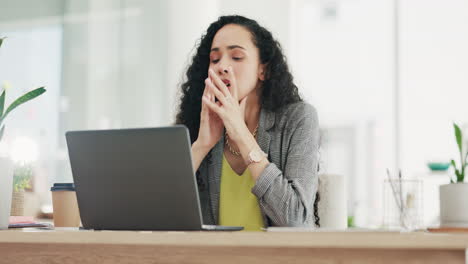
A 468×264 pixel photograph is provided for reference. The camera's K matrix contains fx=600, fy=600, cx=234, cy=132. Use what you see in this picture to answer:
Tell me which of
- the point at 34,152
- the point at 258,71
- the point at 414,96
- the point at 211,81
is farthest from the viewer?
the point at 414,96

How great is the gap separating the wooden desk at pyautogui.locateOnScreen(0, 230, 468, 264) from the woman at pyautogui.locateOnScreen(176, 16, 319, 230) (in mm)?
571

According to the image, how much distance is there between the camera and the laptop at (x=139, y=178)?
3.41 feet

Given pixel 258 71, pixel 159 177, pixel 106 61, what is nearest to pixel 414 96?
pixel 106 61

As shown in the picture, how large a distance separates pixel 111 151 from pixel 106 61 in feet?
7.56

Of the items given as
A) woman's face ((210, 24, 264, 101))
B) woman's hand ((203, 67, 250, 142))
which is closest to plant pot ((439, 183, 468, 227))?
woman's hand ((203, 67, 250, 142))

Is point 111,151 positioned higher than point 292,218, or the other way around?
point 111,151

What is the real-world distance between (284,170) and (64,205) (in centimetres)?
66

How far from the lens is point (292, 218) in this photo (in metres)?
1.51

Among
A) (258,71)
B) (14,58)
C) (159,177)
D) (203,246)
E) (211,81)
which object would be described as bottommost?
(203,246)

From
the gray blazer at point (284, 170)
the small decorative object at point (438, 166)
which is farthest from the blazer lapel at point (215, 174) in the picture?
the small decorative object at point (438, 166)

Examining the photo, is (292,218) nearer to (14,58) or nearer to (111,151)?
(111,151)

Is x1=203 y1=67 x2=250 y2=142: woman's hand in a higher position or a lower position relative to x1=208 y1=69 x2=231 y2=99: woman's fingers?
lower

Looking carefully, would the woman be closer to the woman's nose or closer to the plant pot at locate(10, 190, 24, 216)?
the woman's nose

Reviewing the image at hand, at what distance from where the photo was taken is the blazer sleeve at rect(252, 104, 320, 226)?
148 cm
